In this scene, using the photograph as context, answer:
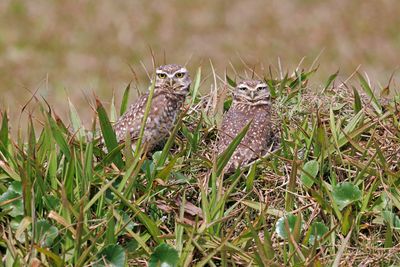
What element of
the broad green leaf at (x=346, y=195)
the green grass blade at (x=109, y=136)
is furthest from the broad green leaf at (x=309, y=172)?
the green grass blade at (x=109, y=136)

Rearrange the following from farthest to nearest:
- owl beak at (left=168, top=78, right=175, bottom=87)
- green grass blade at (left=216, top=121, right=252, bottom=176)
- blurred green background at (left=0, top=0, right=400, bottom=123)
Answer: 1. blurred green background at (left=0, top=0, right=400, bottom=123)
2. owl beak at (left=168, top=78, right=175, bottom=87)
3. green grass blade at (left=216, top=121, right=252, bottom=176)

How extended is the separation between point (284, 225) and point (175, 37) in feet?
34.1

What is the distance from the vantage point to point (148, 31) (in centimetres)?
1547

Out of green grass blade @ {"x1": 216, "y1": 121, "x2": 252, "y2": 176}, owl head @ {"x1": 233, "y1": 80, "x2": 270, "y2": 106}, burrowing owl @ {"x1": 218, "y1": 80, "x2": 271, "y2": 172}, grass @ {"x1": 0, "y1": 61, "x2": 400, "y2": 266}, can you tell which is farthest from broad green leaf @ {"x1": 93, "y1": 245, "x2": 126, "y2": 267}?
owl head @ {"x1": 233, "y1": 80, "x2": 270, "y2": 106}

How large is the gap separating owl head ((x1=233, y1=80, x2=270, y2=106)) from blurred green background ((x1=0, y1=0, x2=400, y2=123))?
253 inches

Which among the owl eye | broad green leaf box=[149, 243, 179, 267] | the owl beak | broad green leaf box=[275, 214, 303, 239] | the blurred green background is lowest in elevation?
the blurred green background

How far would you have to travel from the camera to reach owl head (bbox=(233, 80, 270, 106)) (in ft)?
21.4

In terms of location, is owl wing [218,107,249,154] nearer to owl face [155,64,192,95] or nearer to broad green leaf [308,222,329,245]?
owl face [155,64,192,95]

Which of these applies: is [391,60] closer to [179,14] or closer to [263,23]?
[263,23]

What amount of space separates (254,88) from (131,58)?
26.1ft

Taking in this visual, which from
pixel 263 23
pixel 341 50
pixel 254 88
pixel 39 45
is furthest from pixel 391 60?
pixel 254 88

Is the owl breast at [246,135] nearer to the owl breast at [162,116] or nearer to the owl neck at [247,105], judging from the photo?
the owl neck at [247,105]

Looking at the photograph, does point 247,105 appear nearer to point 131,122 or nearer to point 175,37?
point 131,122

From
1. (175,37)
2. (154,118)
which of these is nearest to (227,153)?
(154,118)
